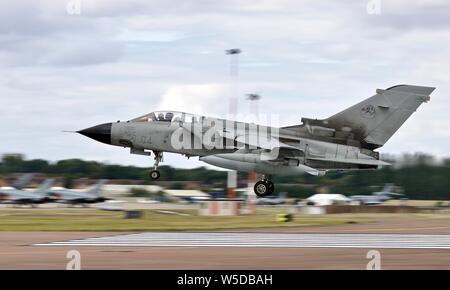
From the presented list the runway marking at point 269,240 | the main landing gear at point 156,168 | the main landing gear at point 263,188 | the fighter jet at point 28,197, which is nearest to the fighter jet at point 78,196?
the fighter jet at point 28,197

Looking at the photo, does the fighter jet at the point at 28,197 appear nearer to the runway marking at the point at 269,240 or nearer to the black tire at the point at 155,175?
the runway marking at the point at 269,240

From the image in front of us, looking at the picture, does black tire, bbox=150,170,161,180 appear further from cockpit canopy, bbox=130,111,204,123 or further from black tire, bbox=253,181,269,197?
black tire, bbox=253,181,269,197

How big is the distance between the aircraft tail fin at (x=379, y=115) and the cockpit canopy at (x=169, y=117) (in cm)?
682

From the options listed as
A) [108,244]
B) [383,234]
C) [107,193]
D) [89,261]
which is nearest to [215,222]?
[383,234]

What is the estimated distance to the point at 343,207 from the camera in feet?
295

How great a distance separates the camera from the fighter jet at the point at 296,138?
38.6 m

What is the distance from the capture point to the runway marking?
113ft

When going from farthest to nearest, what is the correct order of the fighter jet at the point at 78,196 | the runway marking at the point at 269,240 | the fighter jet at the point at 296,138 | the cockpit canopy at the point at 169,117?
1. the fighter jet at the point at 78,196
2. the cockpit canopy at the point at 169,117
3. the fighter jet at the point at 296,138
4. the runway marking at the point at 269,240

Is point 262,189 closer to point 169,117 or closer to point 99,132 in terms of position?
point 169,117

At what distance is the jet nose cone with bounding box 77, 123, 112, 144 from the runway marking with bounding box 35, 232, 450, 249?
495cm

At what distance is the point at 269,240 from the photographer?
37125 millimetres

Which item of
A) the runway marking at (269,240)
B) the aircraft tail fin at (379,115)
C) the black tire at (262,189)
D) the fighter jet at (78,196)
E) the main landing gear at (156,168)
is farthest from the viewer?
the fighter jet at (78,196)
